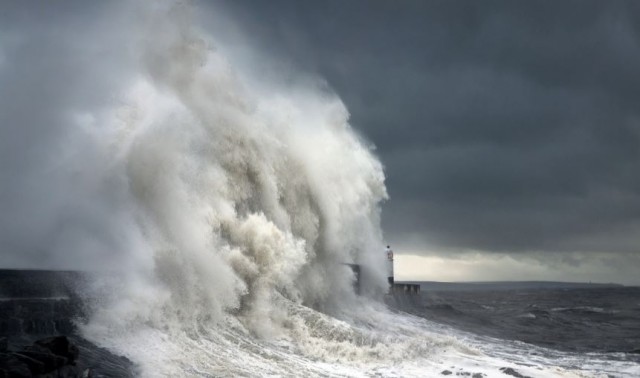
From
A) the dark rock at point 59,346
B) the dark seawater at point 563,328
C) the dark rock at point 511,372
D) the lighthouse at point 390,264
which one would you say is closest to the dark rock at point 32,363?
the dark rock at point 59,346

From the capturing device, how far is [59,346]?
838 centimetres

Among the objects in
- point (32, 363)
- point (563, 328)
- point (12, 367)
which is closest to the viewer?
point (12, 367)

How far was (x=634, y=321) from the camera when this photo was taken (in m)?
32.1

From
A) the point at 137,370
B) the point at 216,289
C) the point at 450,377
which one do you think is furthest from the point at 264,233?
the point at 137,370

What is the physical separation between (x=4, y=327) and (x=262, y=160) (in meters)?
10.4

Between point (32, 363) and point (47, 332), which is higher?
point (47, 332)

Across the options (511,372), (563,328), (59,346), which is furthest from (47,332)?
(563,328)

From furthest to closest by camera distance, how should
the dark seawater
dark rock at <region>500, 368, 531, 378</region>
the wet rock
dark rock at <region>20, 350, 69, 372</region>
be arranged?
the dark seawater < dark rock at <region>500, 368, 531, 378</region> < dark rock at <region>20, 350, 69, 372</region> < the wet rock

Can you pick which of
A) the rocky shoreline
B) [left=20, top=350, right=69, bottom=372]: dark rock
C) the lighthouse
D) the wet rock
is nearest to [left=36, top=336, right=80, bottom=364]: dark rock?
the rocky shoreline

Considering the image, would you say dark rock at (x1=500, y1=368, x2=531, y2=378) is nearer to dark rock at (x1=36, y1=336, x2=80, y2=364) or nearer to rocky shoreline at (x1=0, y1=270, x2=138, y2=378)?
rocky shoreline at (x1=0, y1=270, x2=138, y2=378)

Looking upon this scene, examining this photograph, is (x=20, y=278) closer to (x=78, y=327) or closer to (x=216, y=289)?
(x=78, y=327)

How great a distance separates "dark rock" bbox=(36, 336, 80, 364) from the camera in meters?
8.30

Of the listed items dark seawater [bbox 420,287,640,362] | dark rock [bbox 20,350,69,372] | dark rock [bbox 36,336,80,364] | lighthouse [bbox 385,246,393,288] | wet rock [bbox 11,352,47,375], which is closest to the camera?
wet rock [bbox 11,352,47,375]

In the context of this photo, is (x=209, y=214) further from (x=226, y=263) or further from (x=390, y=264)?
(x=390, y=264)
